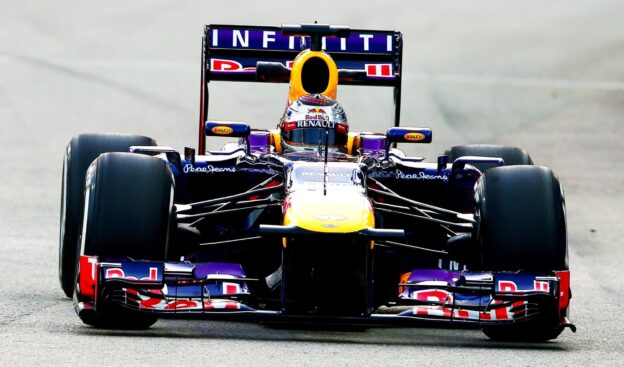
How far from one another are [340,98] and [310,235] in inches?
740

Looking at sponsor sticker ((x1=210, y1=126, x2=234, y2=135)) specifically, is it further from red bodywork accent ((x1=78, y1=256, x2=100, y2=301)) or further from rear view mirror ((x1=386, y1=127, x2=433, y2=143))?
red bodywork accent ((x1=78, y1=256, x2=100, y2=301))

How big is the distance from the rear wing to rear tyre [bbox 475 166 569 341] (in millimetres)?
4067

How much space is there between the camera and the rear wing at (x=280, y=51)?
1473 cm

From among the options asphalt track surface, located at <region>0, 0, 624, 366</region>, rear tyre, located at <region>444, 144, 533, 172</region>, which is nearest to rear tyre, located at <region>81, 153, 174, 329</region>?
asphalt track surface, located at <region>0, 0, 624, 366</region>

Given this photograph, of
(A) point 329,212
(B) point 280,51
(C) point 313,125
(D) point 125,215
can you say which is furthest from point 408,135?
(B) point 280,51

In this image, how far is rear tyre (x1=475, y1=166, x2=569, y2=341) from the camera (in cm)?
1030

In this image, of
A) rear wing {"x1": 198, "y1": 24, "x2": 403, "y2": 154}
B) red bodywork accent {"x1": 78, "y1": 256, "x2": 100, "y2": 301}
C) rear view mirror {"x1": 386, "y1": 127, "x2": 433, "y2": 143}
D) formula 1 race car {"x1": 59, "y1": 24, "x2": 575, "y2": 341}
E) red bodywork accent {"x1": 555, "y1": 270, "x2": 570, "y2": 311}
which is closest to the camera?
formula 1 race car {"x1": 59, "y1": 24, "x2": 575, "y2": 341}

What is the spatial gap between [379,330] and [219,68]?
4444mm

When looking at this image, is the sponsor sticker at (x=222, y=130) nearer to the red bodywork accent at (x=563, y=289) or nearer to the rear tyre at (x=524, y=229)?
the rear tyre at (x=524, y=229)

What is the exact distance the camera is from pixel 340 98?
1128 inches

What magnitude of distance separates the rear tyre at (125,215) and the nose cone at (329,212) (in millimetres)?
841

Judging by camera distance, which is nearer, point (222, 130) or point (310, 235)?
point (310, 235)

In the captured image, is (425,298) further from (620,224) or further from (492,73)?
(492,73)

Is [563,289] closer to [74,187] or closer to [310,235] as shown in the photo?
[310,235]
